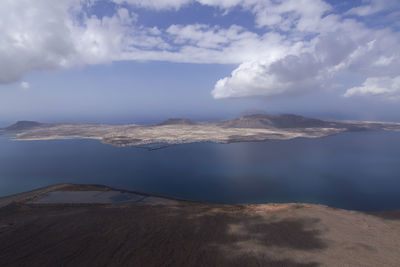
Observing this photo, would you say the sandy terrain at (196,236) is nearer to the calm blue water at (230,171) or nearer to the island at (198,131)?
the calm blue water at (230,171)

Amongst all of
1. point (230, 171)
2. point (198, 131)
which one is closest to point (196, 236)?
point (230, 171)

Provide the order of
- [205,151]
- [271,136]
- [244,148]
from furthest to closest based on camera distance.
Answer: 1. [271,136]
2. [244,148]
3. [205,151]

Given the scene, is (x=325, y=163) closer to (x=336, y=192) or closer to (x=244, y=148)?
(x=336, y=192)

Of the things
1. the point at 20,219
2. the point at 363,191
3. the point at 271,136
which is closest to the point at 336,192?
the point at 363,191

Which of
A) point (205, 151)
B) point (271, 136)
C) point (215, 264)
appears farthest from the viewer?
point (271, 136)

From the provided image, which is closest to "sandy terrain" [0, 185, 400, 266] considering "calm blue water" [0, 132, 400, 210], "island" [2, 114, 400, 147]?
"calm blue water" [0, 132, 400, 210]

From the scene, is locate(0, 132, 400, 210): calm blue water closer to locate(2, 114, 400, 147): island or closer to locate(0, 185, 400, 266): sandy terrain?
locate(0, 185, 400, 266): sandy terrain

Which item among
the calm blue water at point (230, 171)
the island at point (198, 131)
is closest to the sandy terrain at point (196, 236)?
the calm blue water at point (230, 171)
